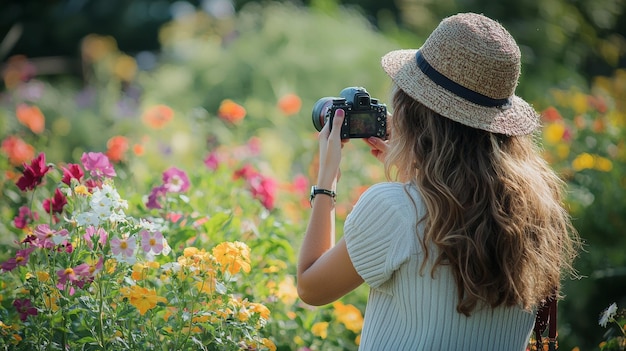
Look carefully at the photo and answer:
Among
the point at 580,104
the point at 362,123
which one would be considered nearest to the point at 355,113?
the point at 362,123

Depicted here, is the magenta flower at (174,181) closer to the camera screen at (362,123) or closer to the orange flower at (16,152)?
the camera screen at (362,123)

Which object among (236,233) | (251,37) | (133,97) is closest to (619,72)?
(251,37)

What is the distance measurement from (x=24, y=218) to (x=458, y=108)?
152 cm

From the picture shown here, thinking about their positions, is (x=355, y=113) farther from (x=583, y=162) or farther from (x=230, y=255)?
(x=583, y=162)

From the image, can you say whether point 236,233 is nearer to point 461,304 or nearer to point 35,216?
point 35,216

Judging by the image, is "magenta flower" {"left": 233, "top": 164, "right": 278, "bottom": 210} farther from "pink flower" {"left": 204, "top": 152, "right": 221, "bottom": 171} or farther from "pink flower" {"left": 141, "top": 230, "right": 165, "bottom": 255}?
"pink flower" {"left": 141, "top": 230, "right": 165, "bottom": 255}

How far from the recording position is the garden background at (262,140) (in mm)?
2389

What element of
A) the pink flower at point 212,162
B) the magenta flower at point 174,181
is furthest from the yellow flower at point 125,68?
the magenta flower at point 174,181

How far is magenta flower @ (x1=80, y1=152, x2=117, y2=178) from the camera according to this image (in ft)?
6.90

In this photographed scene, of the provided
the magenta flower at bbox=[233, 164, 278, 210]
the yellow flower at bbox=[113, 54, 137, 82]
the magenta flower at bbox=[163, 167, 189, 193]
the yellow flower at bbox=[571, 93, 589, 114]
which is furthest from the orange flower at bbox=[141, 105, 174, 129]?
the yellow flower at bbox=[113, 54, 137, 82]

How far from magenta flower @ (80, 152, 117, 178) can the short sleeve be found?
0.78 meters

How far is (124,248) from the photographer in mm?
1854

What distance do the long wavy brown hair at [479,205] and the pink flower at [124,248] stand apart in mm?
656

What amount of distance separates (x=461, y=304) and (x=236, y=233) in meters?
1.05
